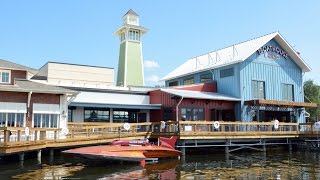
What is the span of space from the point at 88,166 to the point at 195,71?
18.5m

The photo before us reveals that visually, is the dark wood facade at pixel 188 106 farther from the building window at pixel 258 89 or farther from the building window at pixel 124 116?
the building window at pixel 258 89

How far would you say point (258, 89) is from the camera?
32.4 meters

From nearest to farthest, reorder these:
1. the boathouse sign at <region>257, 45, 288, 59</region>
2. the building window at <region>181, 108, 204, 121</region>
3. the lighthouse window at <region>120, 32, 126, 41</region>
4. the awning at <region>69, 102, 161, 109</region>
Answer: the awning at <region>69, 102, 161, 109</region>, the building window at <region>181, 108, 204, 121</region>, the boathouse sign at <region>257, 45, 288, 59</region>, the lighthouse window at <region>120, 32, 126, 41</region>

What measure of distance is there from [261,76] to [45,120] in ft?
61.5

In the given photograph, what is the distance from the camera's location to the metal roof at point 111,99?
26.9 m

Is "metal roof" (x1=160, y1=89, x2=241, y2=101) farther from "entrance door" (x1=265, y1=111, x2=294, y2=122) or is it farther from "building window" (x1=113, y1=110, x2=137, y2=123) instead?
"entrance door" (x1=265, y1=111, x2=294, y2=122)

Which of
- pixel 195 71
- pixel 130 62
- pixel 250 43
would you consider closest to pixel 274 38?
pixel 250 43

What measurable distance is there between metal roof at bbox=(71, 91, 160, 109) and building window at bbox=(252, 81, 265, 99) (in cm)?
905

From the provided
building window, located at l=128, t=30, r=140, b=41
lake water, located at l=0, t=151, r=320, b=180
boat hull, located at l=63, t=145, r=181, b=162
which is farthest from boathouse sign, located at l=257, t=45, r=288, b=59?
building window, located at l=128, t=30, r=140, b=41

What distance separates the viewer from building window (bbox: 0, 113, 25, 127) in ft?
69.9

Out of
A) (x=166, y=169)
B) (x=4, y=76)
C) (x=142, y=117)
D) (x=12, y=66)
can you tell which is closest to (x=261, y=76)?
(x=142, y=117)

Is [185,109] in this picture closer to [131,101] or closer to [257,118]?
[131,101]

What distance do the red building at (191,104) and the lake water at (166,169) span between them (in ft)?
20.7

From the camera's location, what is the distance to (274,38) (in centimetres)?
3312
